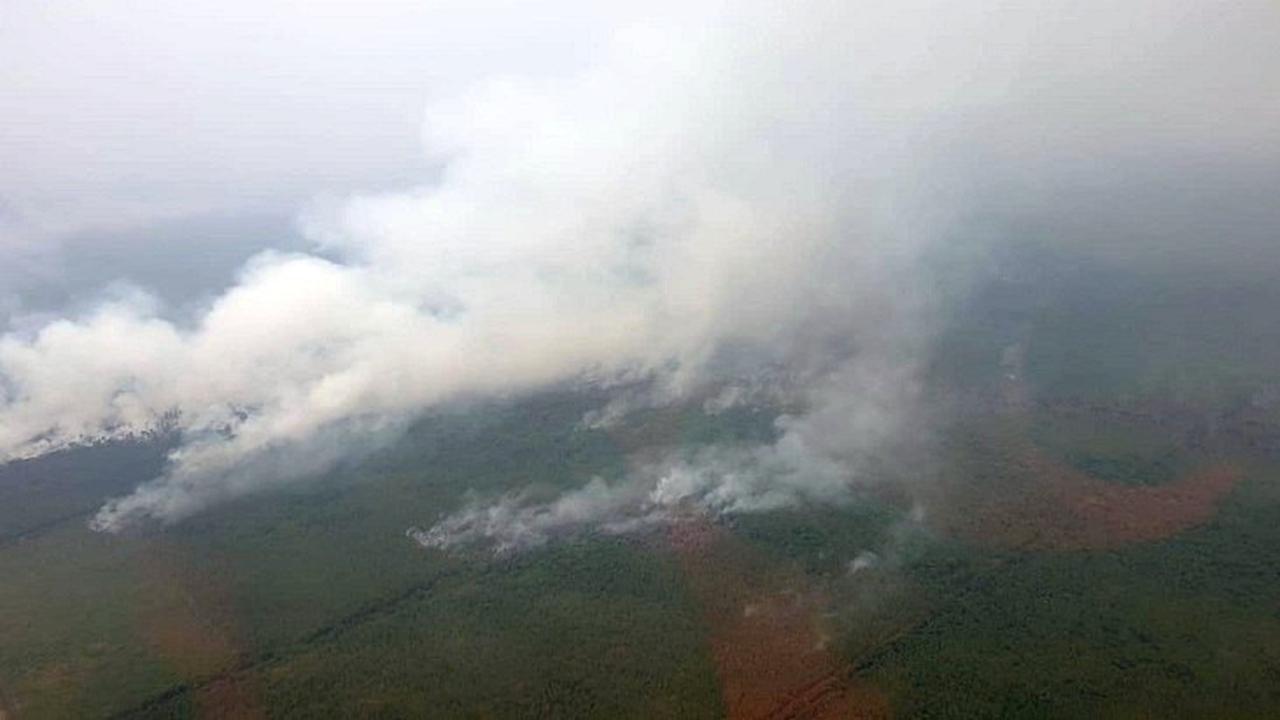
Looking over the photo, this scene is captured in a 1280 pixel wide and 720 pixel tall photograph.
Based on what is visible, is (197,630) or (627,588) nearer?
(197,630)

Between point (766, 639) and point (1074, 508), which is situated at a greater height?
point (766, 639)

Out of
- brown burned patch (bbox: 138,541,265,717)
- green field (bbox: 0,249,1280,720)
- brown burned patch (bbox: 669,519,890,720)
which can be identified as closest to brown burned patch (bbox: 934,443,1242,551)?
green field (bbox: 0,249,1280,720)

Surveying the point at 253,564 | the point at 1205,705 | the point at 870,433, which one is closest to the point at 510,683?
the point at 253,564

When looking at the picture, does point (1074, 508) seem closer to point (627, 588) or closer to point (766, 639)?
point (766, 639)

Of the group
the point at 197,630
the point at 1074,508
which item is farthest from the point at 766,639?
the point at 197,630

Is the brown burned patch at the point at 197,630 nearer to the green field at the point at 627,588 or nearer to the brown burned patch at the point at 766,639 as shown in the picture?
the green field at the point at 627,588

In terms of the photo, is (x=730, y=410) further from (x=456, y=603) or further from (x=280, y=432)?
(x=280, y=432)

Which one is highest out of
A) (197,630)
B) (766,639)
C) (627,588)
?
(197,630)
